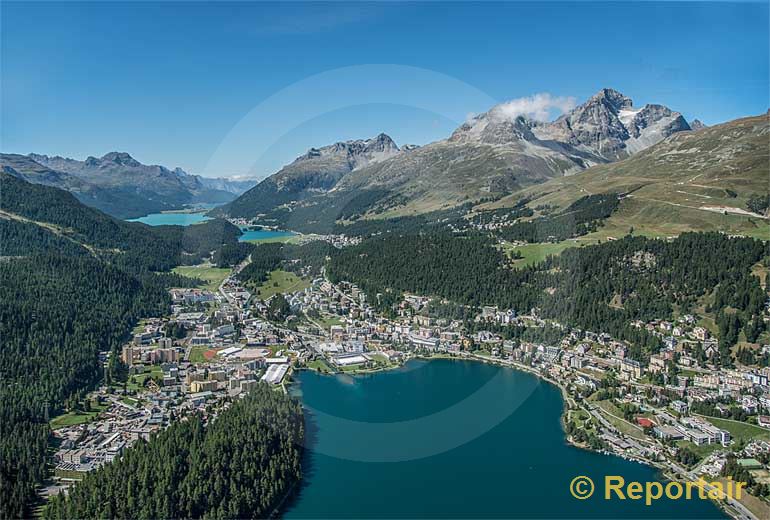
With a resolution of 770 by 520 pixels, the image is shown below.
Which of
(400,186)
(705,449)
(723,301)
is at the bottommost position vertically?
(705,449)

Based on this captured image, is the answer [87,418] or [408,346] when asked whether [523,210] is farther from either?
[87,418]

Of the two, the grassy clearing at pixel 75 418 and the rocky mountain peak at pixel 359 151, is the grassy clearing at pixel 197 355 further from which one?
the rocky mountain peak at pixel 359 151

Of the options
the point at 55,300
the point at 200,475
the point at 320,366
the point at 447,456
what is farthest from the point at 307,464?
the point at 55,300

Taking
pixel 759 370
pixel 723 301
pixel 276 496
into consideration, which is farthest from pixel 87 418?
pixel 723 301

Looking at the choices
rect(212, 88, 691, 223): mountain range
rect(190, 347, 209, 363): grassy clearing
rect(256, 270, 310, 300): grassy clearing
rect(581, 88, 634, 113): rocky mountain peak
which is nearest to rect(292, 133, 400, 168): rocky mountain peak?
rect(212, 88, 691, 223): mountain range

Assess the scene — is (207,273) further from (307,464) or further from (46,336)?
(307,464)

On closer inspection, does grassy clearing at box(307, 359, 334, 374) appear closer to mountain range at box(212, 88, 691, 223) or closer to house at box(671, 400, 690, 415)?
house at box(671, 400, 690, 415)
